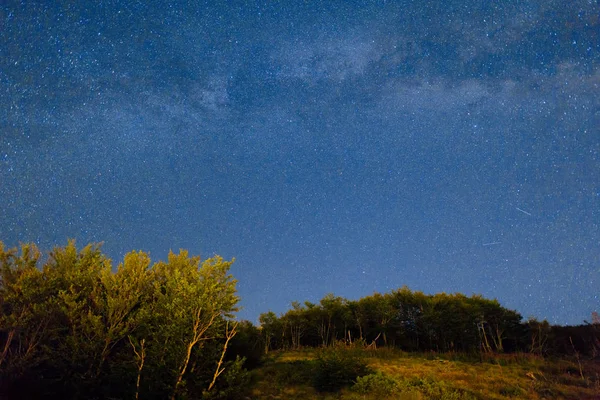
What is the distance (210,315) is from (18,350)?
5.28 meters

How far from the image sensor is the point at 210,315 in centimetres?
1179

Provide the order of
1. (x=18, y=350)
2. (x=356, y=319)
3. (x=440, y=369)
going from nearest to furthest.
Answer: (x=18, y=350) < (x=440, y=369) < (x=356, y=319)

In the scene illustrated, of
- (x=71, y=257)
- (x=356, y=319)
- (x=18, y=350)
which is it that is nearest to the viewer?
(x=18, y=350)

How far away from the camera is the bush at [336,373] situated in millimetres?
15453

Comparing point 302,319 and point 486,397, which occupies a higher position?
point 302,319

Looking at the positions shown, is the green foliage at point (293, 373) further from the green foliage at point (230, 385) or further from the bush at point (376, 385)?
the green foliage at point (230, 385)

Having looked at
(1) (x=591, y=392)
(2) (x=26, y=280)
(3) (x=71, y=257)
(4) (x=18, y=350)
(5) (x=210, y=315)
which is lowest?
(1) (x=591, y=392)

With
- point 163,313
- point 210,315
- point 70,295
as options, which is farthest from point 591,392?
point 70,295

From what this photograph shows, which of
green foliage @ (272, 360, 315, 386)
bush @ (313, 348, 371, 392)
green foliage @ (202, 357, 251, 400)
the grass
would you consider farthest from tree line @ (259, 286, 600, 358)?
green foliage @ (202, 357, 251, 400)

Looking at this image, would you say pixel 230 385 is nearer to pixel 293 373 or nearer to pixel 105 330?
pixel 105 330

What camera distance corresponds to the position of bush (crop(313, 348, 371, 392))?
15.5 metres

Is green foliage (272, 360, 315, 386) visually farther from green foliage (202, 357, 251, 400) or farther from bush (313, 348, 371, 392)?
green foliage (202, 357, 251, 400)

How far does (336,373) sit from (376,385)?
1.58m

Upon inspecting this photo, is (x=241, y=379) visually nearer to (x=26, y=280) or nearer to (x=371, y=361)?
(x=26, y=280)
